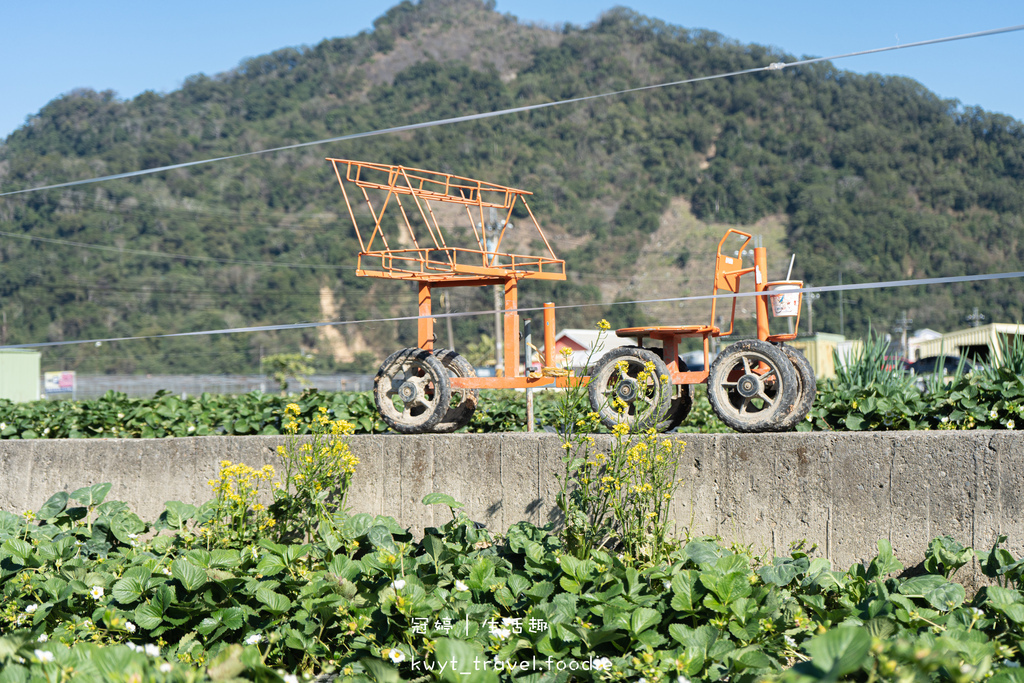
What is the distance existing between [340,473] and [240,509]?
2.08 ft

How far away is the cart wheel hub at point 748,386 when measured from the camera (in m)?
5.00

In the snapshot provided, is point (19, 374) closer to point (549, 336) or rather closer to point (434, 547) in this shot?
point (549, 336)

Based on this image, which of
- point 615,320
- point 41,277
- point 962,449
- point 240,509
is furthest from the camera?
point 41,277

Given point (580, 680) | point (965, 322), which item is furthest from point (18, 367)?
point (965, 322)

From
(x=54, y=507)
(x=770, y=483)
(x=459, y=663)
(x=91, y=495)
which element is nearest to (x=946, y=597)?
(x=770, y=483)

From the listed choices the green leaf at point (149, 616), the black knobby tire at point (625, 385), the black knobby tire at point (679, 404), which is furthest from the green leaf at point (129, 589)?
the black knobby tire at point (679, 404)

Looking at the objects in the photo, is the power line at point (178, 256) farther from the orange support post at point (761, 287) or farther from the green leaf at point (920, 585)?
the green leaf at point (920, 585)

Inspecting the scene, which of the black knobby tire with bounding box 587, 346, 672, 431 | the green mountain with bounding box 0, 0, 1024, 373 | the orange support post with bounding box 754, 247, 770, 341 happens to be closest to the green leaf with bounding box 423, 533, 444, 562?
the black knobby tire with bounding box 587, 346, 672, 431

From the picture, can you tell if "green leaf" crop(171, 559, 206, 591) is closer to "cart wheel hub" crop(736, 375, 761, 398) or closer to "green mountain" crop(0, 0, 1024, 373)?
"cart wheel hub" crop(736, 375, 761, 398)

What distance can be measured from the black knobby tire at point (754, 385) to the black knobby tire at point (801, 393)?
35 millimetres

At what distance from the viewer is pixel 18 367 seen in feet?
111

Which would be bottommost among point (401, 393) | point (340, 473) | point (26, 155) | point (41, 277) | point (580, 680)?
point (580, 680)

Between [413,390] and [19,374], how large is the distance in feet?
113

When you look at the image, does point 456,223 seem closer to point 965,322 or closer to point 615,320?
point 615,320
